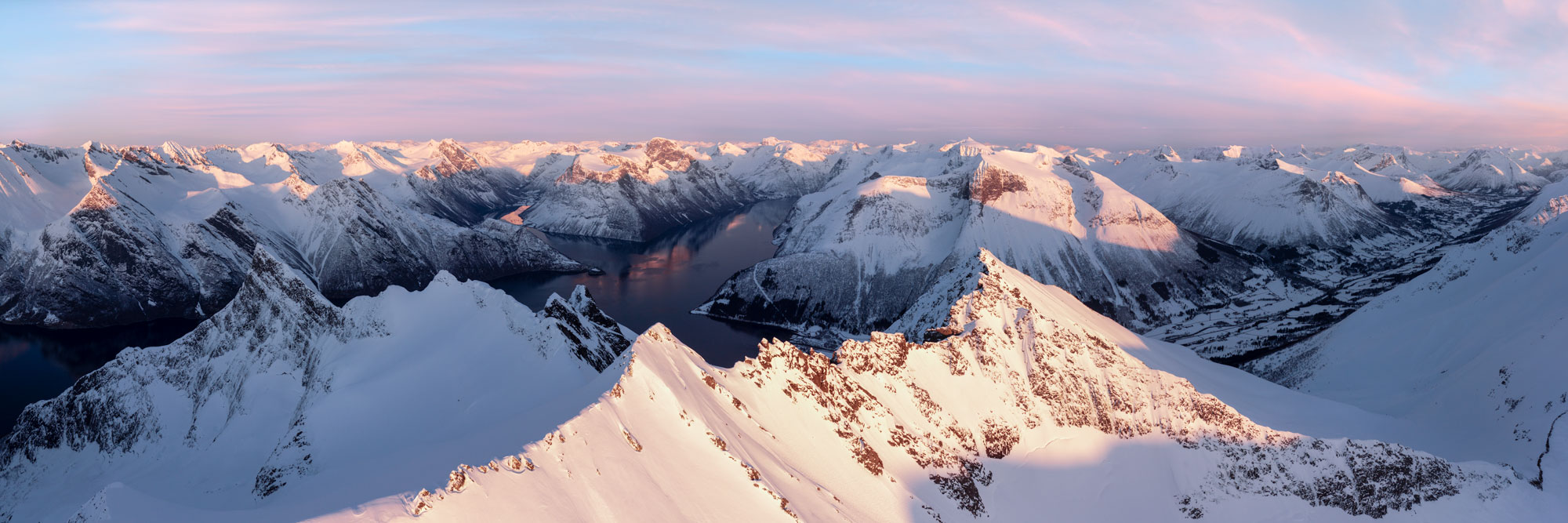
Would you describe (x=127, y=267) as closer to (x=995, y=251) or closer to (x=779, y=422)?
(x=779, y=422)

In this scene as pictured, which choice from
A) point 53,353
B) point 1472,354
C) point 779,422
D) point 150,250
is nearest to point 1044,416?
point 779,422

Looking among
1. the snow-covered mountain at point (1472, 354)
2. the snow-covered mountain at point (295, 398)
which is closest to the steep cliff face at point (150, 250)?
the snow-covered mountain at point (295, 398)

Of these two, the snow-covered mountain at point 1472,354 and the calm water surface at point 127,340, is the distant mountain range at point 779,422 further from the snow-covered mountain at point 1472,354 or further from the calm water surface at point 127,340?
the calm water surface at point 127,340

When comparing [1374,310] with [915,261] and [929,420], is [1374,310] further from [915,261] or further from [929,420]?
[929,420]

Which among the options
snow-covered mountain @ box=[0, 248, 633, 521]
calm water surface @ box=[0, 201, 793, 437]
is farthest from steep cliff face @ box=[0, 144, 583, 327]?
snow-covered mountain @ box=[0, 248, 633, 521]

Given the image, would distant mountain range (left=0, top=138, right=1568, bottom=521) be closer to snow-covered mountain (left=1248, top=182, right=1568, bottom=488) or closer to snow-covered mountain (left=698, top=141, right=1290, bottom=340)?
snow-covered mountain (left=1248, top=182, right=1568, bottom=488)

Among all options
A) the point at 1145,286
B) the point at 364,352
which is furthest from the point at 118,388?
the point at 1145,286

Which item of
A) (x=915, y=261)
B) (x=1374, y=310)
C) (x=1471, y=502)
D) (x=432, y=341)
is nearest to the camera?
(x=1471, y=502)
